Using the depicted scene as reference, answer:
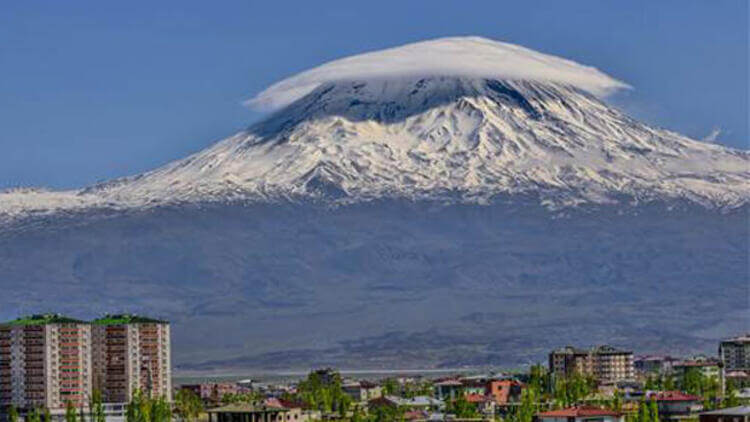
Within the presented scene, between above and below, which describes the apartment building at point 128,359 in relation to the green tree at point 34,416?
above

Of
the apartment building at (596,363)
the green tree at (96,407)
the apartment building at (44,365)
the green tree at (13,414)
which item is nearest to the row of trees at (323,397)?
the green tree at (96,407)

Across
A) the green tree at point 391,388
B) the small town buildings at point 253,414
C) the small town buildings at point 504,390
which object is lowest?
the small town buildings at point 253,414

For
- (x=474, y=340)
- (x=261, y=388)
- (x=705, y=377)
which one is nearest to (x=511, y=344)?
(x=474, y=340)

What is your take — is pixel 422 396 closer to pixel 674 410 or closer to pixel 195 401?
pixel 195 401

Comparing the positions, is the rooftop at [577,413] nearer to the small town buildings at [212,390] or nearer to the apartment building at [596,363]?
the small town buildings at [212,390]

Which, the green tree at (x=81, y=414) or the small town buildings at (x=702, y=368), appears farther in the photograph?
the small town buildings at (x=702, y=368)

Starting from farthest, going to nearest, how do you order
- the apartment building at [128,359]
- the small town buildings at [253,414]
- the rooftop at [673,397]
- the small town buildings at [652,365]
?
the small town buildings at [652,365]
the apartment building at [128,359]
the rooftop at [673,397]
the small town buildings at [253,414]

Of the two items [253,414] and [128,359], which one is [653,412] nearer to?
[253,414]

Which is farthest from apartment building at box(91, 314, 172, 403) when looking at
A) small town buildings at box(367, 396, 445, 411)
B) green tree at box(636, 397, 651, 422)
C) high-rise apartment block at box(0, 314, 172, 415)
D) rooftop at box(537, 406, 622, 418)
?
green tree at box(636, 397, 651, 422)
